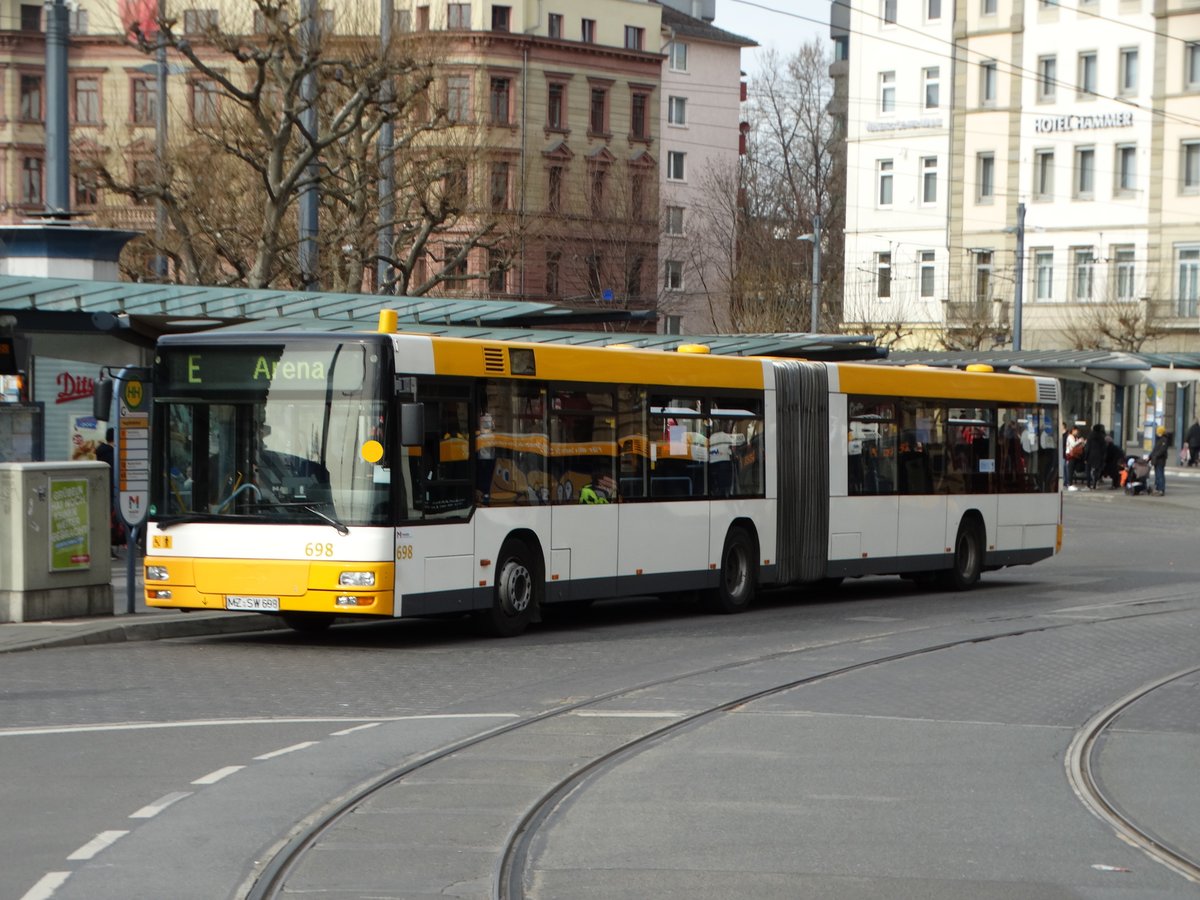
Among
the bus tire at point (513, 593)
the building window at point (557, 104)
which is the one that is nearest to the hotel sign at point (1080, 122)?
the building window at point (557, 104)

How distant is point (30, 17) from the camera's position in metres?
83.4

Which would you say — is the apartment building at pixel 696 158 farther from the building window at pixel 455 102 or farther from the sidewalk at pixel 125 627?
the sidewalk at pixel 125 627

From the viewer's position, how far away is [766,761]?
10.6 meters

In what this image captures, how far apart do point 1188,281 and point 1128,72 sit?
8.22 metres

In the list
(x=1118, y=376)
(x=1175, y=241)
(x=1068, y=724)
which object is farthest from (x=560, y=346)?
(x=1175, y=241)

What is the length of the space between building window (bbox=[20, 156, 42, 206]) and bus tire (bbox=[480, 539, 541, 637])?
222ft

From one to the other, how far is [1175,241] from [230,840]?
70134 mm

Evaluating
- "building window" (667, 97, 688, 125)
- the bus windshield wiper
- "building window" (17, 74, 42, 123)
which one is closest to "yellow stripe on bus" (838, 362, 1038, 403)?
the bus windshield wiper

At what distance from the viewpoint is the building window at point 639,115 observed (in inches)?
3541

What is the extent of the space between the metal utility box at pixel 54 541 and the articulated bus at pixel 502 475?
0.90 metres

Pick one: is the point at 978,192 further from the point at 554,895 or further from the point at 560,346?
the point at 554,895

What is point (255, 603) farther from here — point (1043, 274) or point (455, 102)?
point (1043, 274)

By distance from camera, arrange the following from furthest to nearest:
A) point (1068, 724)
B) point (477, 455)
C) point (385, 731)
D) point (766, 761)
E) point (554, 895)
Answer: point (477, 455) < point (1068, 724) < point (385, 731) < point (766, 761) < point (554, 895)

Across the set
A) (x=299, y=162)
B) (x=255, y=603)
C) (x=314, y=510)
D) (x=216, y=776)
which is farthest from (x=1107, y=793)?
(x=299, y=162)
